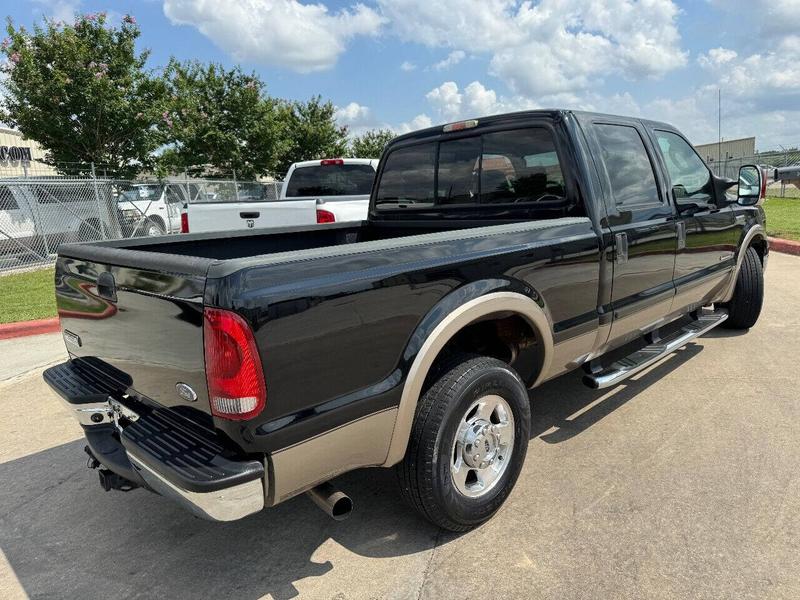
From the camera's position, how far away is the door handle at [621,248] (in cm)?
339

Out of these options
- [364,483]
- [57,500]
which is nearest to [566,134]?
[364,483]

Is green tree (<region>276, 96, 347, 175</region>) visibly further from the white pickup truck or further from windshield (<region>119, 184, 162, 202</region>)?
the white pickup truck

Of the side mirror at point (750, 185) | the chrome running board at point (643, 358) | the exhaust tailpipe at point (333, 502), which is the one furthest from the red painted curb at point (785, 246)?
the exhaust tailpipe at point (333, 502)

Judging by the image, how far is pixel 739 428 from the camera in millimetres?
3650

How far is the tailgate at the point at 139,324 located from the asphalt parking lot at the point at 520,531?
2.90 ft

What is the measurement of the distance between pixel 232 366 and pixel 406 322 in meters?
0.72

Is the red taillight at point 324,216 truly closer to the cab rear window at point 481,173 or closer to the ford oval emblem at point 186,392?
the cab rear window at point 481,173

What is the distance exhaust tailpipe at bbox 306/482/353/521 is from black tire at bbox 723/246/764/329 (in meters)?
4.61

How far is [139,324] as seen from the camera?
2.25 metres

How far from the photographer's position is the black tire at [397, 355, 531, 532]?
246 cm

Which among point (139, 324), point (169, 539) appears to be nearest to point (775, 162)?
point (169, 539)

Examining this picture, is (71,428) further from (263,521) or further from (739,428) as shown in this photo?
(739,428)

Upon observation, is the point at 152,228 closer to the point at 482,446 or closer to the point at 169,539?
the point at 169,539

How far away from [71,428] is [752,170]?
19.1 ft
